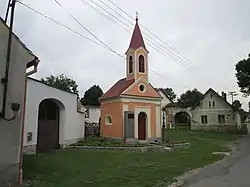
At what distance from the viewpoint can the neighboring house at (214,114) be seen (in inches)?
1768

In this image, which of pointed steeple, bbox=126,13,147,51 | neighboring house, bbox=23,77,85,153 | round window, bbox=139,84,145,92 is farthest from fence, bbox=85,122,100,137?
pointed steeple, bbox=126,13,147,51

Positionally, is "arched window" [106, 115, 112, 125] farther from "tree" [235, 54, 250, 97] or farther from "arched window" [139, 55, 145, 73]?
"tree" [235, 54, 250, 97]

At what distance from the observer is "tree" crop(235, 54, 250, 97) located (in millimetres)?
38469

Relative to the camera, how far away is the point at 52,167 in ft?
38.1

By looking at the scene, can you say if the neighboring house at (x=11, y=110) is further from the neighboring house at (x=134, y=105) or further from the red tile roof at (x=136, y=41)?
the red tile roof at (x=136, y=41)

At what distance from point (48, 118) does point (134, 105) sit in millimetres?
7834

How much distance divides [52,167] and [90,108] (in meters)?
40.6

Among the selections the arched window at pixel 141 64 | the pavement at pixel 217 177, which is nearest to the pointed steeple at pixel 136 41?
the arched window at pixel 141 64

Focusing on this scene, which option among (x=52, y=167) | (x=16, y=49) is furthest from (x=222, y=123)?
(x=16, y=49)

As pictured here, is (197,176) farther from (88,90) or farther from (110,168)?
(88,90)

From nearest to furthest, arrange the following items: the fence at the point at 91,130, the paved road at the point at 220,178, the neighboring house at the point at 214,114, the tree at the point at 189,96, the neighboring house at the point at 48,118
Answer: the paved road at the point at 220,178, the neighboring house at the point at 48,118, the fence at the point at 91,130, the neighboring house at the point at 214,114, the tree at the point at 189,96

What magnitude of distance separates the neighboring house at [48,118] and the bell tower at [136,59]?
661 cm

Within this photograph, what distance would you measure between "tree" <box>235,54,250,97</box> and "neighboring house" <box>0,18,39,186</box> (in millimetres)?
35785

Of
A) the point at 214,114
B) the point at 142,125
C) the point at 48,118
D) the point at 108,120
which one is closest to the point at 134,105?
the point at 142,125
